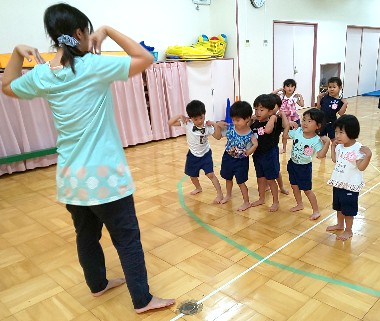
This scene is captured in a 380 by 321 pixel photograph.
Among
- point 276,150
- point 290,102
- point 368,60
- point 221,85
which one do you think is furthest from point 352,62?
point 276,150

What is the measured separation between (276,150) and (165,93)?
3.25 m

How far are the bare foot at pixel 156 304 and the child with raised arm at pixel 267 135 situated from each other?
4.46 ft

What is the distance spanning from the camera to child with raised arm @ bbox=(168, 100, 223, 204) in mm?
2861

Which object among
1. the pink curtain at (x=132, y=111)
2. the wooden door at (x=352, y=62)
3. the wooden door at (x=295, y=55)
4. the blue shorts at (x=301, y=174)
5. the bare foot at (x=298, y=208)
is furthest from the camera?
the wooden door at (x=352, y=62)

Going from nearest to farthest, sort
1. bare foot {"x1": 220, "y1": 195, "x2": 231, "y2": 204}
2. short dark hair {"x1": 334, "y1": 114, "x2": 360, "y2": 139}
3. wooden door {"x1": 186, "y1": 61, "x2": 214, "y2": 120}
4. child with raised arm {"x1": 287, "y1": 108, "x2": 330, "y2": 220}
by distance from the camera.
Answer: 1. short dark hair {"x1": 334, "y1": 114, "x2": 360, "y2": 139}
2. child with raised arm {"x1": 287, "y1": 108, "x2": 330, "y2": 220}
3. bare foot {"x1": 220, "y1": 195, "x2": 231, "y2": 204}
4. wooden door {"x1": 186, "y1": 61, "x2": 214, "y2": 120}

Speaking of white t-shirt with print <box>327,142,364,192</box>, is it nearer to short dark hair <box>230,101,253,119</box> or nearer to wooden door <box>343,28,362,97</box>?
short dark hair <box>230,101,253,119</box>

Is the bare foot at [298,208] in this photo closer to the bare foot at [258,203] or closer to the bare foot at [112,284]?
the bare foot at [258,203]

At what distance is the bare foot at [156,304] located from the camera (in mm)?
1688

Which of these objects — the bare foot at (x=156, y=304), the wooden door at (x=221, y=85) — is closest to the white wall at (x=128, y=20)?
the wooden door at (x=221, y=85)

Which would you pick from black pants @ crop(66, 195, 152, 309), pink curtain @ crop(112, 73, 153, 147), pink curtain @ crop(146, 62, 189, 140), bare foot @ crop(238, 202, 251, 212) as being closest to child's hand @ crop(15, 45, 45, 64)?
black pants @ crop(66, 195, 152, 309)

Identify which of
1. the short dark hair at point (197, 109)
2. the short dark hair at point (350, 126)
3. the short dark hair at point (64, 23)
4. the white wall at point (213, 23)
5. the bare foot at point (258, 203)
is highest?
the white wall at point (213, 23)

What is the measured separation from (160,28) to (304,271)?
501cm

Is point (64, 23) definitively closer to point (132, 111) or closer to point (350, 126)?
point (350, 126)

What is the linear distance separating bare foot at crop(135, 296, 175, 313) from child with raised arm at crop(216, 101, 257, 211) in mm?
1280
